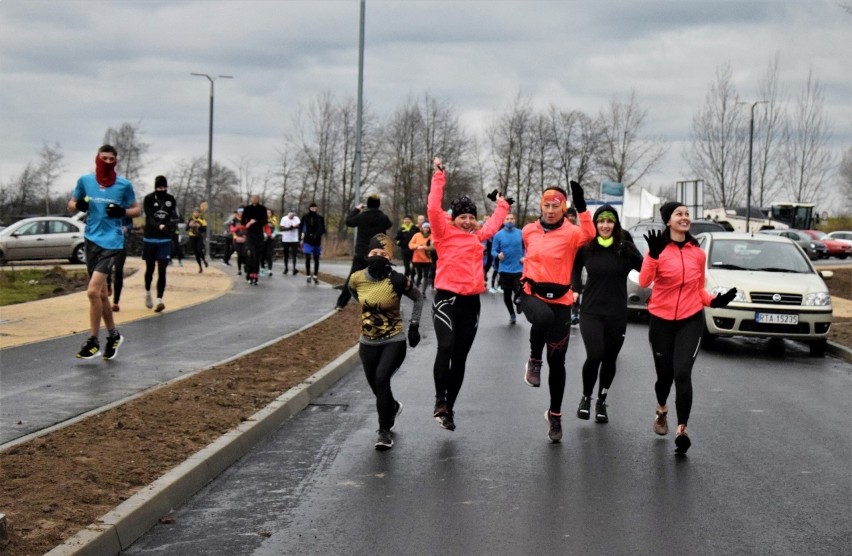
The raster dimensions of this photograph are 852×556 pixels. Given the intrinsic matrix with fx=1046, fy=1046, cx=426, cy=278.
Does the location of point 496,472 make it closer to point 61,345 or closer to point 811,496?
point 811,496

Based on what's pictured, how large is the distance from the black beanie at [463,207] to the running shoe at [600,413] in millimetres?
1954

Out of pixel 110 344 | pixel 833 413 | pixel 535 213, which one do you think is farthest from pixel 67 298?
pixel 535 213

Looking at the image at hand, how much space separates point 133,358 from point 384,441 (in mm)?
4703

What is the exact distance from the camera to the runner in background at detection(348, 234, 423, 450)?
24.9 ft

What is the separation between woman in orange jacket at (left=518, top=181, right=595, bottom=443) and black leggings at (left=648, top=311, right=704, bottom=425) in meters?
0.69

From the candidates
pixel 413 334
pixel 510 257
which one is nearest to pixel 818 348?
pixel 510 257

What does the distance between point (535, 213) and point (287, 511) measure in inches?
2590

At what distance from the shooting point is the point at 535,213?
232 feet

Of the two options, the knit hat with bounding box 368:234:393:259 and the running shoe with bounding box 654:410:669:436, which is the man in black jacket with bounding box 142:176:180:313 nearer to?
the knit hat with bounding box 368:234:393:259

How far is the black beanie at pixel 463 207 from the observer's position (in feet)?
26.6

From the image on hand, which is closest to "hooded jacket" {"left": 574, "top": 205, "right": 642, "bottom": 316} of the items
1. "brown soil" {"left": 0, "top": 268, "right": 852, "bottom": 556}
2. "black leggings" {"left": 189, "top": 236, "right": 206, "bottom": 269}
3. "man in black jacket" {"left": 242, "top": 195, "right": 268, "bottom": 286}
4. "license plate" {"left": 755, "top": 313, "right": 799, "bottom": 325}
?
"brown soil" {"left": 0, "top": 268, "right": 852, "bottom": 556}

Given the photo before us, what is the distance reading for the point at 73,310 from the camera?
16359mm

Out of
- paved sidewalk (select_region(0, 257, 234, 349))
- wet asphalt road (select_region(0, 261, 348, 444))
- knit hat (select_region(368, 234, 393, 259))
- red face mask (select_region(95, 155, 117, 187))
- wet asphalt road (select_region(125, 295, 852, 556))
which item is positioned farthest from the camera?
paved sidewalk (select_region(0, 257, 234, 349))

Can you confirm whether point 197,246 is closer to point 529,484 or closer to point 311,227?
point 311,227
